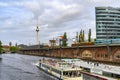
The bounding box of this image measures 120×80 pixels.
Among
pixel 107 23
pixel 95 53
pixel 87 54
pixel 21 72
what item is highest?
pixel 107 23

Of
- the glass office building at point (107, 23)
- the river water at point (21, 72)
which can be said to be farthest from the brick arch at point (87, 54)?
the glass office building at point (107, 23)

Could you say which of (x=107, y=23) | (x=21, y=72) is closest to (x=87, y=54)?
(x=21, y=72)

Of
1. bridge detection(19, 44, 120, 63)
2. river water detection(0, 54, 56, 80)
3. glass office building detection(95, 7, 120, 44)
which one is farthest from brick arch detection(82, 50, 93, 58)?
glass office building detection(95, 7, 120, 44)

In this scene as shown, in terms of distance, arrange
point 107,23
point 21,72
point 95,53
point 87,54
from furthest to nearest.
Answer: point 107,23, point 87,54, point 95,53, point 21,72

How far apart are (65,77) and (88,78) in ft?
14.0

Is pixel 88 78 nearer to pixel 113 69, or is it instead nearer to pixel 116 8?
pixel 113 69

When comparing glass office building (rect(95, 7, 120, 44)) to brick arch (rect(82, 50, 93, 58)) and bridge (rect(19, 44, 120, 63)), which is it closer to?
bridge (rect(19, 44, 120, 63))

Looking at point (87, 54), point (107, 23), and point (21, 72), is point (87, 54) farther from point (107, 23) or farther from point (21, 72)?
point (107, 23)

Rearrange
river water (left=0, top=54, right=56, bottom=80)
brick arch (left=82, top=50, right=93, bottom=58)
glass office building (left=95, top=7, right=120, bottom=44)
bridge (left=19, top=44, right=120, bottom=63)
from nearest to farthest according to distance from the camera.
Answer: river water (left=0, top=54, right=56, bottom=80) < bridge (left=19, top=44, right=120, bottom=63) < brick arch (left=82, top=50, right=93, bottom=58) < glass office building (left=95, top=7, right=120, bottom=44)

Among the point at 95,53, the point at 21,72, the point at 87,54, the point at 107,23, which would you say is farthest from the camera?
the point at 107,23

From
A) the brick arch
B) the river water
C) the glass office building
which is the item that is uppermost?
the glass office building

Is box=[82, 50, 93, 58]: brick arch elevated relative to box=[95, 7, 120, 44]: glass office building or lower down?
A: lower down

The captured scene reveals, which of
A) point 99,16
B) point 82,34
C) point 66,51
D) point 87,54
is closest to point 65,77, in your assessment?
point 87,54

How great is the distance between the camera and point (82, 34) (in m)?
167
